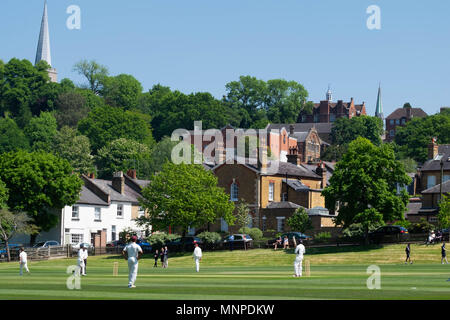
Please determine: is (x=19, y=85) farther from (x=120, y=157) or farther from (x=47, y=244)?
(x=47, y=244)

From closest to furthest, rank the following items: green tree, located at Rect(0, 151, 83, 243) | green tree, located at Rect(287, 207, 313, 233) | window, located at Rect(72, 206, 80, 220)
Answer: green tree, located at Rect(0, 151, 83, 243) < green tree, located at Rect(287, 207, 313, 233) < window, located at Rect(72, 206, 80, 220)

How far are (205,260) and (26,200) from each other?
2249 centimetres

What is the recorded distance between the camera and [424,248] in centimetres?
6850

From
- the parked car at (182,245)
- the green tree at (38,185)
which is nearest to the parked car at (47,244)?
the green tree at (38,185)

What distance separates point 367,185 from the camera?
7475 centimetres

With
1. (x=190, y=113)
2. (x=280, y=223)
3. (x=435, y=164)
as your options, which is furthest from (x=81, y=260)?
(x=190, y=113)

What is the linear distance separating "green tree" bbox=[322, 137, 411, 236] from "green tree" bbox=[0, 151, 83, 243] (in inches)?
1081

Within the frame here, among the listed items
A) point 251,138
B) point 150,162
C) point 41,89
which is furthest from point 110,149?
point 41,89

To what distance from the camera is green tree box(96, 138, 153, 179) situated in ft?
467

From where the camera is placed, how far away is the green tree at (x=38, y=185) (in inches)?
3300

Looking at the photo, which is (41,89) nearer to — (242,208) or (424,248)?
(242,208)

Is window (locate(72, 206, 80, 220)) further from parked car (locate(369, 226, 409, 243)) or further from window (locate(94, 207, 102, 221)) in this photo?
parked car (locate(369, 226, 409, 243))

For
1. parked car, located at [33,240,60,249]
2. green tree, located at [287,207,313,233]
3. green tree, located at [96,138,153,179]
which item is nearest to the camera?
green tree, located at [287,207,313,233]

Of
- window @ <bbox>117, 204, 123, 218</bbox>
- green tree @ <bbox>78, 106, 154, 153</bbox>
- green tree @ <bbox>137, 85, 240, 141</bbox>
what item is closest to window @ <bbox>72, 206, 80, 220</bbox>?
window @ <bbox>117, 204, 123, 218</bbox>
